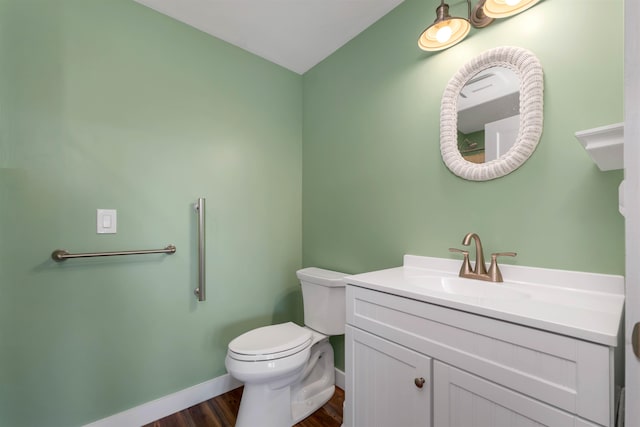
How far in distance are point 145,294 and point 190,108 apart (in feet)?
3.71

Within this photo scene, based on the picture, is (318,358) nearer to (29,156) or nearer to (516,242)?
(516,242)

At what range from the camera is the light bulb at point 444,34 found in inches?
48.2

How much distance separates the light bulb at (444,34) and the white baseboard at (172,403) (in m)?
1.98

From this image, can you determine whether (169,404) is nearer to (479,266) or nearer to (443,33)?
(479,266)

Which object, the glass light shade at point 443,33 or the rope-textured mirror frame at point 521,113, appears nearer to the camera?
the rope-textured mirror frame at point 521,113

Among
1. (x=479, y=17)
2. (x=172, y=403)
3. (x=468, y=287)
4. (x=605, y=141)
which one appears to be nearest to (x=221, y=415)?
(x=172, y=403)

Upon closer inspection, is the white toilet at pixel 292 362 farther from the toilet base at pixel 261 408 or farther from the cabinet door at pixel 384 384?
the cabinet door at pixel 384 384

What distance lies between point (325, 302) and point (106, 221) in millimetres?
1276

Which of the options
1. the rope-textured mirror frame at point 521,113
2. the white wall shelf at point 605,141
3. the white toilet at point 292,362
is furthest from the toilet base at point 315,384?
the white wall shelf at point 605,141

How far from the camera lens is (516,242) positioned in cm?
111

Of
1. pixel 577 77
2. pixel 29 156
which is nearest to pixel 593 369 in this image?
pixel 577 77

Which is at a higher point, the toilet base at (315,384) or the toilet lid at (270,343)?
the toilet lid at (270,343)

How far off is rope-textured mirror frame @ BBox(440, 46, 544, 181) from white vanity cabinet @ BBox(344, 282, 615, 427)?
681 millimetres

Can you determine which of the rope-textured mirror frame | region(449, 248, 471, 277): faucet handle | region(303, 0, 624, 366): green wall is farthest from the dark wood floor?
the rope-textured mirror frame
